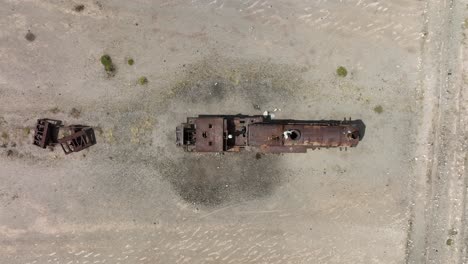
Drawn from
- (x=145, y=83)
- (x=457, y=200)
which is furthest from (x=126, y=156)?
(x=457, y=200)

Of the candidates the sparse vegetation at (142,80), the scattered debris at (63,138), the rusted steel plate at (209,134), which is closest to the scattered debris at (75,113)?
the scattered debris at (63,138)

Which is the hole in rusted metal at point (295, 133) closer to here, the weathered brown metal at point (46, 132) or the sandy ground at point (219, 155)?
the sandy ground at point (219, 155)

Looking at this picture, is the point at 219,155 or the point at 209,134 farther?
the point at 219,155

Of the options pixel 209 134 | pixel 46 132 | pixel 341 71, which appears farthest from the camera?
pixel 341 71

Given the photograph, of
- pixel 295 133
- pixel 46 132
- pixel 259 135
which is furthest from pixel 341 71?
pixel 46 132

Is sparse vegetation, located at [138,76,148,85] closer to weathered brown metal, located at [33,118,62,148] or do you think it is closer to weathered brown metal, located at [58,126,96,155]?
weathered brown metal, located at [58,126,96,155]

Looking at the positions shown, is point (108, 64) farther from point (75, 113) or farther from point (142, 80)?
point (75, 113)
